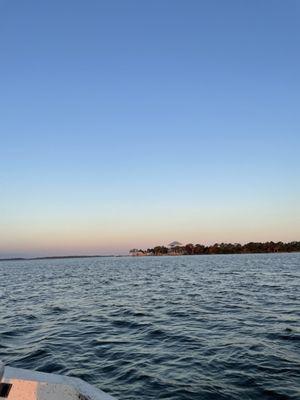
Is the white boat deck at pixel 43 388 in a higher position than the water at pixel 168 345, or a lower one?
higher

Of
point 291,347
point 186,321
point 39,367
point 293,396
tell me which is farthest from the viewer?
point 186,321

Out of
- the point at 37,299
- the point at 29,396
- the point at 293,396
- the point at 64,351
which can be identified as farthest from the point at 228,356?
the point at 37,299

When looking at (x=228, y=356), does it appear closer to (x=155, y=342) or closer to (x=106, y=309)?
(x=155, y=342)

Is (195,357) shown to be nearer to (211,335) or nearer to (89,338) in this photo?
(211,335)

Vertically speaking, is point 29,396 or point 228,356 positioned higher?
point 29,396

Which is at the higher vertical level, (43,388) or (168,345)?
(43,388)

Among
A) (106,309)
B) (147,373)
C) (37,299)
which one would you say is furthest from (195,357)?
(37,299)

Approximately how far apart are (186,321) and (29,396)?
1364 centimetres

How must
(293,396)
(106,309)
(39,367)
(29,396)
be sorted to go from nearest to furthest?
(29,396), (293,396), (39,367), (106,309)

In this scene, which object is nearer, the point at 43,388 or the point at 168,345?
the point at 43,388

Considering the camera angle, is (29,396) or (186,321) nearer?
(29,396)

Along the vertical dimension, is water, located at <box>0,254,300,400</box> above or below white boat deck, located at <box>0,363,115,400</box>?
below

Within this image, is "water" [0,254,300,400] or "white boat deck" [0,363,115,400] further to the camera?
"water" [0,254,300,400]

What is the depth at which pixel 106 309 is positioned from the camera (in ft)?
77.2
